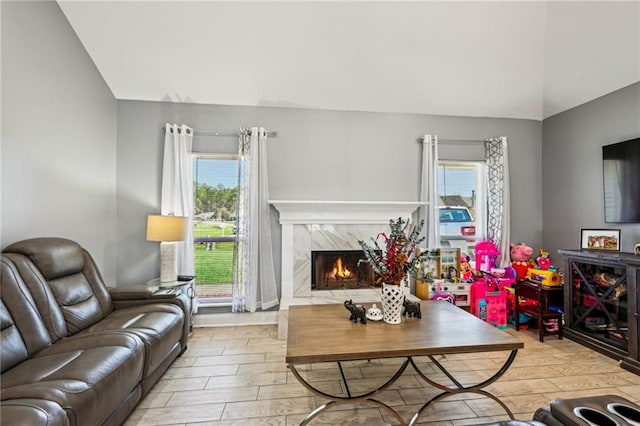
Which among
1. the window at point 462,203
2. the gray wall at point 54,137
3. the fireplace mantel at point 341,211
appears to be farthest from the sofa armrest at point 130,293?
the window at point 462,203

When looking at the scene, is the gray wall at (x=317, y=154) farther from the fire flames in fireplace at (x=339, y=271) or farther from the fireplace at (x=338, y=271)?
the fire flames in fireplace at (x=339, y=271)

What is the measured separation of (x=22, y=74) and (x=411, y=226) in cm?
406

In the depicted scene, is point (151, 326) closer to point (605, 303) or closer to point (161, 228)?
point (161, 228)

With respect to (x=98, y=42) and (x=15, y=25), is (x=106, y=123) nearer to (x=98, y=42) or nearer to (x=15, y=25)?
(x=98, y=42)

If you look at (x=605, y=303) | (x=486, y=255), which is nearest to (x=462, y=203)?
(x=486, y=255)

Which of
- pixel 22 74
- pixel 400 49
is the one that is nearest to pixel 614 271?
pixel 400 49

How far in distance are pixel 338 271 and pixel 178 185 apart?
2.20 metres

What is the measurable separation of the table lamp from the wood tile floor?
788 mm

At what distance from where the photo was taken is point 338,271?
3666mm

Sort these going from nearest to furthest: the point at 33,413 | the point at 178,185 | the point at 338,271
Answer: the point at 33,413 → the point at 178,185 → the point at 338,271

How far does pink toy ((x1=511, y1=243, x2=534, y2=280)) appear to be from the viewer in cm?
360

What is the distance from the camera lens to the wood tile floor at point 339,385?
1.85 m

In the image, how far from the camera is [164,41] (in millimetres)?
2977

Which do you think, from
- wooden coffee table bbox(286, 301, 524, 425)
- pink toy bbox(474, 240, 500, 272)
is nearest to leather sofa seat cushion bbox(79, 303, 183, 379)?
wooden coffee table bbox(286, 301, 524, 425)
